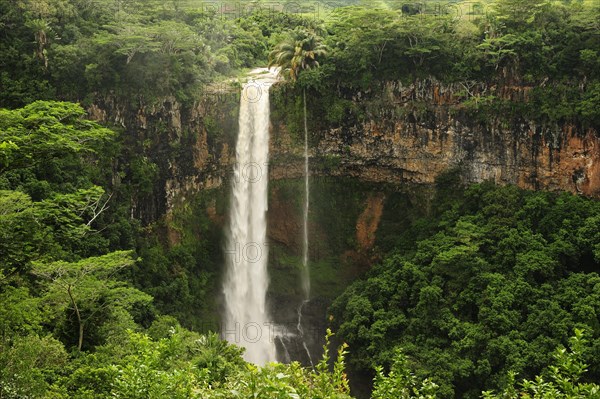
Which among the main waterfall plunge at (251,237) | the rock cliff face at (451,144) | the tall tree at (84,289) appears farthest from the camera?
the main waterfall plunge at (251,237)

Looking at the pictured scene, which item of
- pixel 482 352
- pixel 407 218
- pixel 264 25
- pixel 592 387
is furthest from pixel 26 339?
pixel 264 25

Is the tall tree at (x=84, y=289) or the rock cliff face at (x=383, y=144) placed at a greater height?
the rock cliff face at (x=383, y=144)

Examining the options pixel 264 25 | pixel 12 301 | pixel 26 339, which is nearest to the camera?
pixel 26 339

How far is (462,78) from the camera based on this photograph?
28828mm

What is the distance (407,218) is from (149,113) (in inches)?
450

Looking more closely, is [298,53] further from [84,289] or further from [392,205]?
[84,289]

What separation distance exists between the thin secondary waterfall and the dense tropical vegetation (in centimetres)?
95

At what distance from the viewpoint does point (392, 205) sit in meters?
32.0

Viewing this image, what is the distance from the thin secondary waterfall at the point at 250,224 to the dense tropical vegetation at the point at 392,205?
0.95 metres

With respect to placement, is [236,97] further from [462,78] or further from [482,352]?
[482,352]

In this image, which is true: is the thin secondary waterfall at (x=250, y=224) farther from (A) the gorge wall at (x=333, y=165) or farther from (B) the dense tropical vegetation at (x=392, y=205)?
(B) the dense tropical vegetation at (x=392, y=205)

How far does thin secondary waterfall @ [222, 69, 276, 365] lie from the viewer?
101 ft

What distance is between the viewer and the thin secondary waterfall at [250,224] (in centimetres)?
3083

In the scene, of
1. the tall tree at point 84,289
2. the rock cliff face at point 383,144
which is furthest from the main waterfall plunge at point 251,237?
the tall tree at point 84,289
